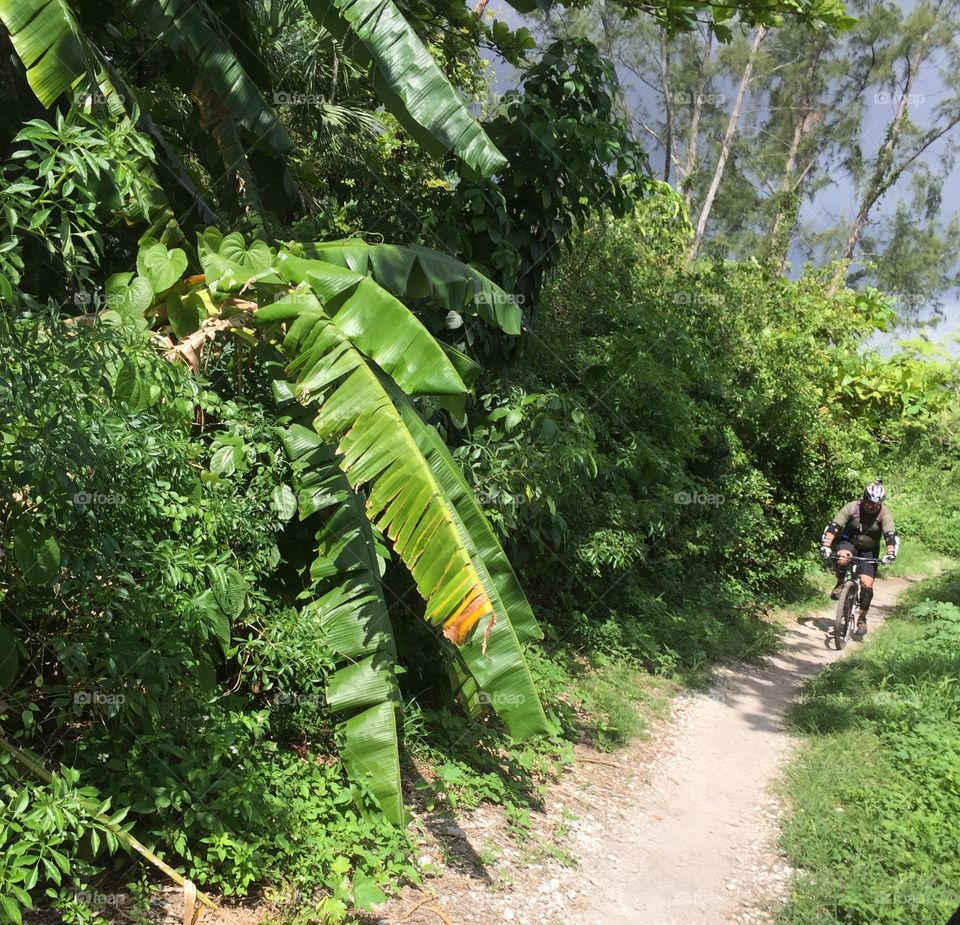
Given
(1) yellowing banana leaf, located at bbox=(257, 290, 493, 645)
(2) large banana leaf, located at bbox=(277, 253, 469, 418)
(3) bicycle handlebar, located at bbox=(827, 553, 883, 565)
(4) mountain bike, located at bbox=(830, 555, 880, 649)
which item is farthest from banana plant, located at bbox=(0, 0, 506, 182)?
(4) mountain bike, located at bbox=(830, 555, 880, 649)

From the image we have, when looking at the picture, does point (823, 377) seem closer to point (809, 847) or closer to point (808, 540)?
point (808, 540)

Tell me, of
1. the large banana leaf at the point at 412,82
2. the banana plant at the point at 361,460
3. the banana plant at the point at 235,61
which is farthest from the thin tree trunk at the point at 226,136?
the banana plant at the point at 361,460

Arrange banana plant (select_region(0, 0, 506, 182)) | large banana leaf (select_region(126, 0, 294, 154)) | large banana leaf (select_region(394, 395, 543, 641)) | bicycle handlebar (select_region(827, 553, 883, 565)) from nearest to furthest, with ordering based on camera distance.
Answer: large banana leaf (select_region(394, 395, 543, 641)), banana plant (select_region(0, 0, 506, 182)), large banana leaf (select_region(126, 0, 294, 154)), bicycle handlebar (select_region(827, 553, 883, 565))

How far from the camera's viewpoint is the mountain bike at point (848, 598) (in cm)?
1047

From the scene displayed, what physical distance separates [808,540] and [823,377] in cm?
276

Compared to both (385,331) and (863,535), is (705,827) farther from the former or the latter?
(863,535)

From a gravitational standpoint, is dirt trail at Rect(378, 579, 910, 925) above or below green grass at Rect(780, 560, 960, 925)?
above

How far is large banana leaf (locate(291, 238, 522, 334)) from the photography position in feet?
19.6

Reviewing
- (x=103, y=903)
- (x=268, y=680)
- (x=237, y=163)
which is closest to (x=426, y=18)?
(x=237, y=163)

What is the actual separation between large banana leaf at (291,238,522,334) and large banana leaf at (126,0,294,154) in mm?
1769

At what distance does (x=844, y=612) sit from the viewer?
10.6m

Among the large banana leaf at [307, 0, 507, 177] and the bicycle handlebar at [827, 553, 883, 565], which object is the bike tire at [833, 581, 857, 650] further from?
the large banana leaf at [307, 0, 507, 177]

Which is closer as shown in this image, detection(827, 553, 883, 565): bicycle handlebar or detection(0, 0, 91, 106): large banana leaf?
detection(0, 0, 91, 106): large banana leaf

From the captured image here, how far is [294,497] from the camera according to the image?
16.8 feet
